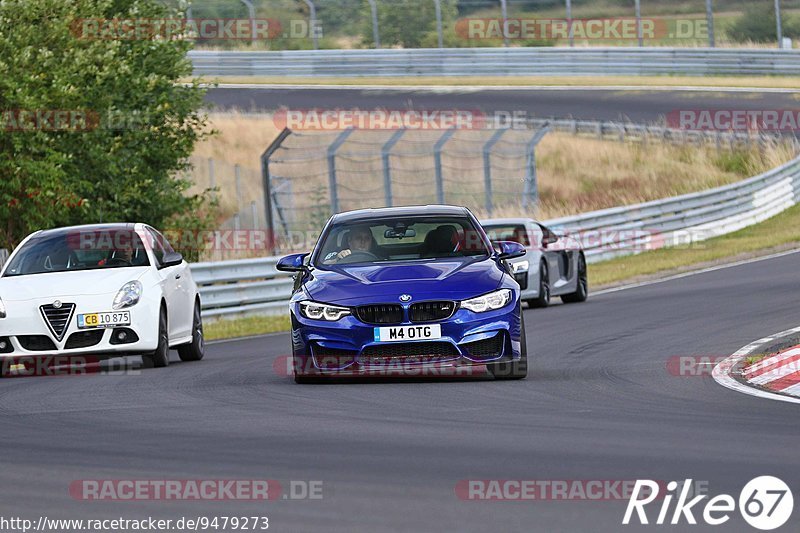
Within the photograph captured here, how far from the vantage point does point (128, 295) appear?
14.6 metres

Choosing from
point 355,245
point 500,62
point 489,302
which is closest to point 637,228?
point 355,245

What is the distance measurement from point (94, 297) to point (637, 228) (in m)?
18.8

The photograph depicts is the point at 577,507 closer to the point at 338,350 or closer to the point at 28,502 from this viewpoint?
the point at 28,502

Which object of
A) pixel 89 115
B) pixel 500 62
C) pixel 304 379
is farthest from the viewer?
pixel 500 62

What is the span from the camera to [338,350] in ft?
40.2

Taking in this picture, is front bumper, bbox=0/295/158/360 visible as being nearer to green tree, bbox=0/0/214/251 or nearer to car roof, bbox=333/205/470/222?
car roof, bbox=333/205/470/222

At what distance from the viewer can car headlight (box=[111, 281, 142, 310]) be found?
1447 centimetres

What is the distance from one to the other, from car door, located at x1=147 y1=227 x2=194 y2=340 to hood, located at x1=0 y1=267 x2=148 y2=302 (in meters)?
0.48

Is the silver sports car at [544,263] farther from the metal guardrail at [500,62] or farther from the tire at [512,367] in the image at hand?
the metal guardrail at [500,62]

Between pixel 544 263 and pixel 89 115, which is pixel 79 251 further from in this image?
pixel 89 115

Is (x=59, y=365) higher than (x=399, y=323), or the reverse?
(x=399, y=323)

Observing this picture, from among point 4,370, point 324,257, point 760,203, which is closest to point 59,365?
point 4,370

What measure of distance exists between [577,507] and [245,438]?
9.76ft

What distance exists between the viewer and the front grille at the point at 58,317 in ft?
46.7
